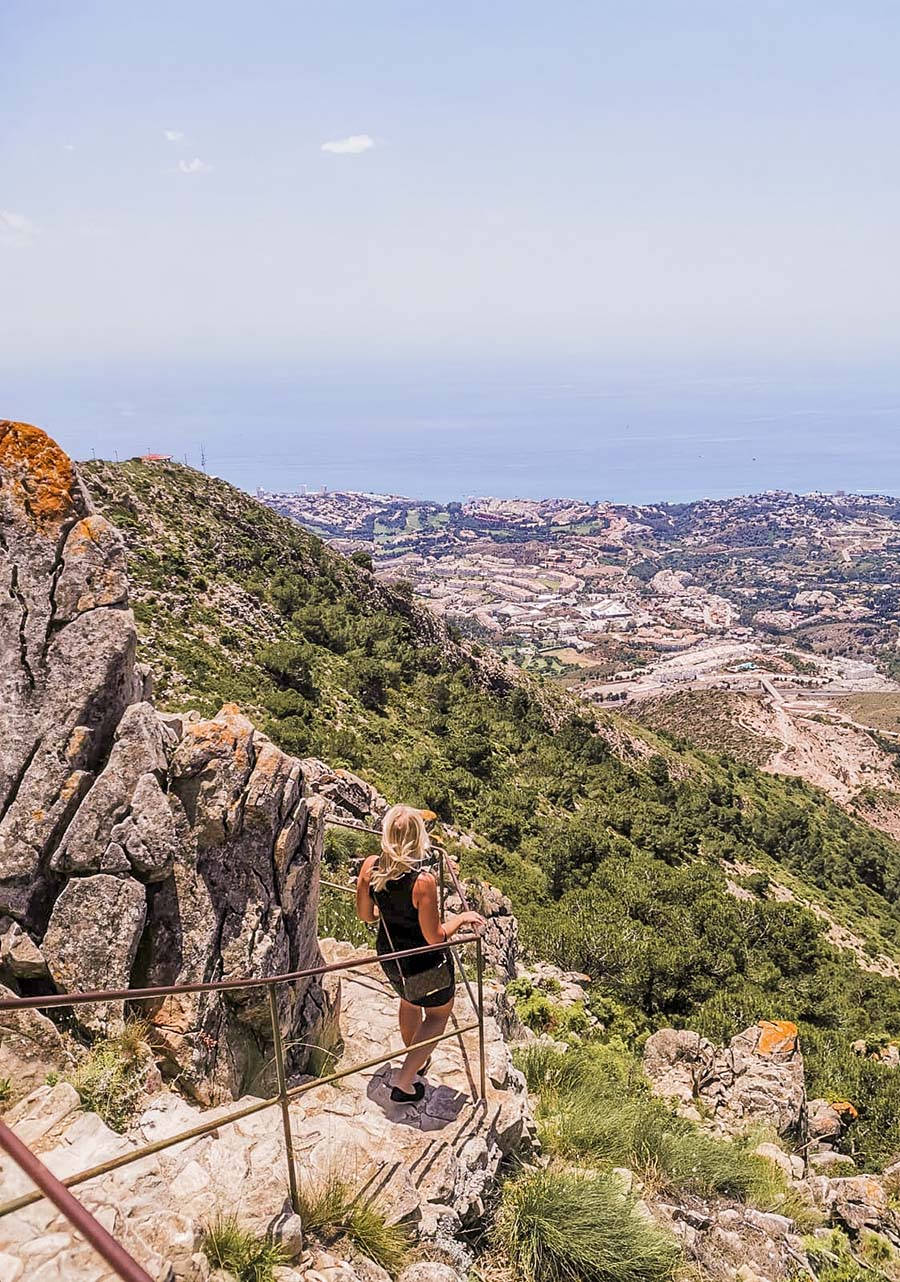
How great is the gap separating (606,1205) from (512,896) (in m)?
16.2

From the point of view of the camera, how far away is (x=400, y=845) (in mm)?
5371

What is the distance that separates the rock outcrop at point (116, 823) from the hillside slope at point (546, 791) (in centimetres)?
1061

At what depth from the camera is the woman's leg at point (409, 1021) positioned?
5.88m

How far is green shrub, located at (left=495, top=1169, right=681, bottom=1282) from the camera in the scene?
4.62 metres

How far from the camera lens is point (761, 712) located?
7169 cm

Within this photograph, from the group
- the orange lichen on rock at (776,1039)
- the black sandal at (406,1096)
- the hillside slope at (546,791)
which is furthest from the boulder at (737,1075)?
the black sandal at (406,1096)

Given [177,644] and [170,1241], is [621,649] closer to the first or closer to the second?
[177,644]

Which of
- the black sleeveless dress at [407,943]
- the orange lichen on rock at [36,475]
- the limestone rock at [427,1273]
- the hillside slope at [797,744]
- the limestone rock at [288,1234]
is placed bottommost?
the hillside slope at [797,744]

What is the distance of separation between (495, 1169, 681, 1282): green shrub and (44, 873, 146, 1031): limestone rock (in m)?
3.07

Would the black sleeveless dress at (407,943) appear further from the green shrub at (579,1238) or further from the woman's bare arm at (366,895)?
the green shrub at (579,1238)

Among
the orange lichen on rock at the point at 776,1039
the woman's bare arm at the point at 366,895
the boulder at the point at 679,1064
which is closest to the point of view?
the woman's bare arm at the point at 366,895

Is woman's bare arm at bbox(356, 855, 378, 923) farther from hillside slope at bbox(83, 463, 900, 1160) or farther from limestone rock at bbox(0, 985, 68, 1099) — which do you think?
hillside slope at bbox(83, 463, 900, 1160)

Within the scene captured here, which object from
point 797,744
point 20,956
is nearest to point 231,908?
point 20,956

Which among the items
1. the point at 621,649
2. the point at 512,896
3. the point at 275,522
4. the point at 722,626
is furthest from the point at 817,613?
the point at 512,896
